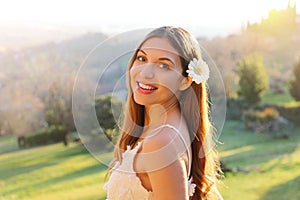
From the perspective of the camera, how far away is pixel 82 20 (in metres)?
11.6

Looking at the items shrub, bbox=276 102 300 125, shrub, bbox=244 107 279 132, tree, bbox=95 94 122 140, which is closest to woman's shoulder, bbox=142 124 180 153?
tree, bbox=95 94 122 140

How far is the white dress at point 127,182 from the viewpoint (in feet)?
3.43

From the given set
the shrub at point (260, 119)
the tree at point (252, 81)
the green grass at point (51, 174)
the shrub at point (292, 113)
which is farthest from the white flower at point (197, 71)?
the tree at point (252, 81)

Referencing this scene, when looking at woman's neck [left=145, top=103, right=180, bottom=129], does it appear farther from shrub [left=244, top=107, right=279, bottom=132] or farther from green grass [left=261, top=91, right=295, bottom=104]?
green grass [left=261, top=91, right=295, bottom=104]

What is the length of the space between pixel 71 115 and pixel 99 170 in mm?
2799

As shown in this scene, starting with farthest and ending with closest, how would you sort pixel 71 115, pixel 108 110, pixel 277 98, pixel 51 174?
pixel 277 98
pixel 71 115
pixel 51 174
pixel 108 110

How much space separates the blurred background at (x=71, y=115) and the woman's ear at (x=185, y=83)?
229cm

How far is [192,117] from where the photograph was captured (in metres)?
1.09

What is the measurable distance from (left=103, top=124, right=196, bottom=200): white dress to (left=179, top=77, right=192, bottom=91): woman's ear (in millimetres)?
113

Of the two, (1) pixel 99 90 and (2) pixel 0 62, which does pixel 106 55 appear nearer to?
(1) pixel 99 90

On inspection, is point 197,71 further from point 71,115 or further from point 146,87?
point 71,115

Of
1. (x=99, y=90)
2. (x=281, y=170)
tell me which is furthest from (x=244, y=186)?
(x=99, y=90)

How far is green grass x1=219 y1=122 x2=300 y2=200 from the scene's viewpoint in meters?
5.06

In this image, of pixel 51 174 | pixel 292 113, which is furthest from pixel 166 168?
pixel 292 113
